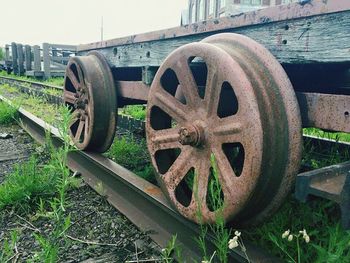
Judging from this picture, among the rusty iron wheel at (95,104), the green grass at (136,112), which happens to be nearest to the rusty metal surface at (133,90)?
the rusty iron wheel at (95,104)

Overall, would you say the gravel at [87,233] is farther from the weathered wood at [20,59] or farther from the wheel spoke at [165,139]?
the weathered wood at [20,59]

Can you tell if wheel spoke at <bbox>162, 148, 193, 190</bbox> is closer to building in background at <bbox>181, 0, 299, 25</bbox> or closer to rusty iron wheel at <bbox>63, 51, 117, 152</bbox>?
rusty iron wheel at <bbox>63, 51, 117, 152</bbox>

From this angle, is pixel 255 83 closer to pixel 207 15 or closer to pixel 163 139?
pixel 163 139

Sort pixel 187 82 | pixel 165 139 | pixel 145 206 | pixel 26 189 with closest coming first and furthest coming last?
1. pixel 187 82
2. pixel 165 139
3. pixel 145 206
4. pixel 26 189

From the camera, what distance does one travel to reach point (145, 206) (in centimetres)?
228

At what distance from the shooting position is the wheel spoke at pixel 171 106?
2.01 metres

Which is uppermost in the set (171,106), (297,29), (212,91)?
(297,29)

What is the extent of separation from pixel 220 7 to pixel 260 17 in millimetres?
26959

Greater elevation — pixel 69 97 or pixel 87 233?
pixel 69 97

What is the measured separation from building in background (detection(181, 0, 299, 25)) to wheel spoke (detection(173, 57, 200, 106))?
1808cm

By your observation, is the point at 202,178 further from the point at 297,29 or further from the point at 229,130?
the point at 297,29

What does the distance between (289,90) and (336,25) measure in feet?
1.05

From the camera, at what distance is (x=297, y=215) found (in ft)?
7.04

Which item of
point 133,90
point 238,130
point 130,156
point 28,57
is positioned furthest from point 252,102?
point 28,57
